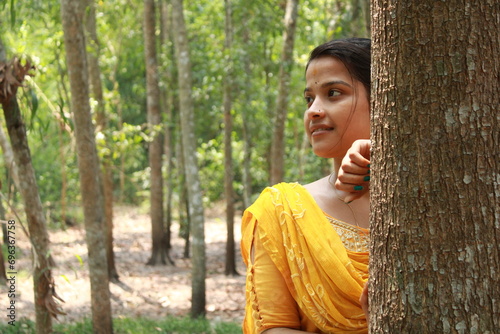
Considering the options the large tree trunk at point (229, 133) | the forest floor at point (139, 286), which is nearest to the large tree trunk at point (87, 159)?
the forest floor at point (139, 286)

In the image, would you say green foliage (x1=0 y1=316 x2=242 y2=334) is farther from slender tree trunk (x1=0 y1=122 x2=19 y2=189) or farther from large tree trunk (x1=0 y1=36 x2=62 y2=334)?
large tree trunk (x1=0 y1=36 x2=62 y2=334)

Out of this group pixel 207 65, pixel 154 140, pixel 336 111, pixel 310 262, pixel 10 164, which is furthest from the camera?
pixel 154 140

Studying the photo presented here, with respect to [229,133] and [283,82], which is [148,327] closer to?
[283,82]

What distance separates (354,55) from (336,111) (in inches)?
7.6

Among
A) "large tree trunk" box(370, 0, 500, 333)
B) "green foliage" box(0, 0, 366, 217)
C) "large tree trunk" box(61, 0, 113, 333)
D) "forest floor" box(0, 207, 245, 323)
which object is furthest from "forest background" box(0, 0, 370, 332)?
"large tree trunk" box(370, 0, 500, 333)

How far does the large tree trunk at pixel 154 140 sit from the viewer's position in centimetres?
1257

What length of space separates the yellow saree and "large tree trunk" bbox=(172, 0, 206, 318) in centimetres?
694

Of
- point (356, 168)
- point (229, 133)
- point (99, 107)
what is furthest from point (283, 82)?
point (356, 168)

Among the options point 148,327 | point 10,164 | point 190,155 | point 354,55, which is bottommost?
point 148,327

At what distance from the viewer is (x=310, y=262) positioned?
1.69m

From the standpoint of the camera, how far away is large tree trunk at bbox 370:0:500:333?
1.14m

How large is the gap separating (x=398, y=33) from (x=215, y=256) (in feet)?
47.4

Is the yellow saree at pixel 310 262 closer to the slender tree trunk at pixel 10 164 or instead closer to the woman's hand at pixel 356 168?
the woman's hand at pixel 356 168

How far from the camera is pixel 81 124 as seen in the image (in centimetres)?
571
